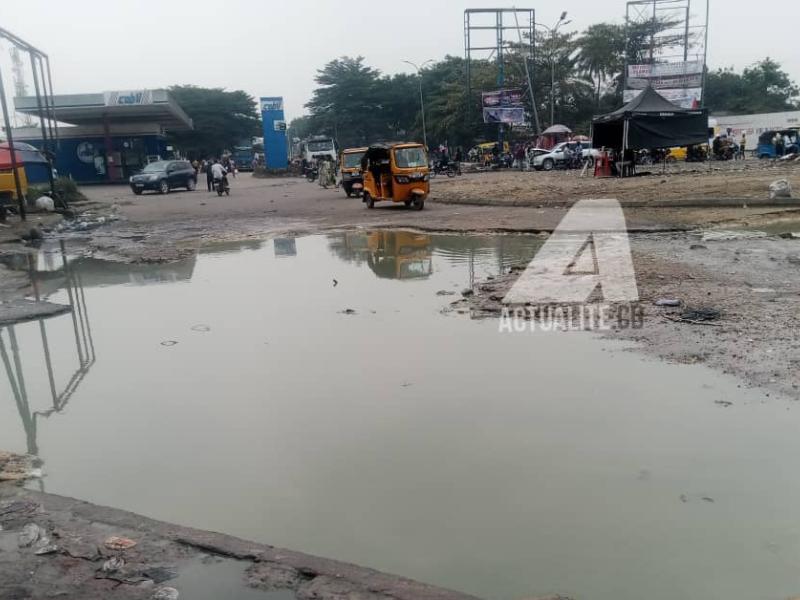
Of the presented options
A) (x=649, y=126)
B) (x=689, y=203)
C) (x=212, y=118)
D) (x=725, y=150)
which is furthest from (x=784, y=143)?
(x=212, y=118)

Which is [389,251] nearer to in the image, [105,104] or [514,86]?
[105,104]

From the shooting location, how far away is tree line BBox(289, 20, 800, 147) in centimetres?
4712

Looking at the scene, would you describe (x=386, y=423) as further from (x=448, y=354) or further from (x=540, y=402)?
(x=448, y=354)

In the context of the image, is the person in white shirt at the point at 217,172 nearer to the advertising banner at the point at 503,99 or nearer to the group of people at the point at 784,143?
the advertising banner at the point at 503,99

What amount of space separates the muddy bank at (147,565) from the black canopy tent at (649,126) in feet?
75.1

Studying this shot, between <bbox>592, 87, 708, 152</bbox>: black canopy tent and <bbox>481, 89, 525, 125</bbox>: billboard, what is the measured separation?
17.4 meters

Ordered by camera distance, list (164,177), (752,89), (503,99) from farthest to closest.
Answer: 1. (752,89)
2. (503,99)
3. (164,177)

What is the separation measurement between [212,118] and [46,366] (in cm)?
6167

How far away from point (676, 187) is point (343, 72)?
49128 millimetres

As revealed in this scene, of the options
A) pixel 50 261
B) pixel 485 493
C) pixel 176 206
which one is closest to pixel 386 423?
pixel 485 493

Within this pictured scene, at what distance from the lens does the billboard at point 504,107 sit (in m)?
41.3

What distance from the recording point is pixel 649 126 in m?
23.5

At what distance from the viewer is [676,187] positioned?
59.8 feet

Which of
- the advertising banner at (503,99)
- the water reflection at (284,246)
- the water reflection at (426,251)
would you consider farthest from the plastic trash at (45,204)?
the advertising banner at (503,99)
